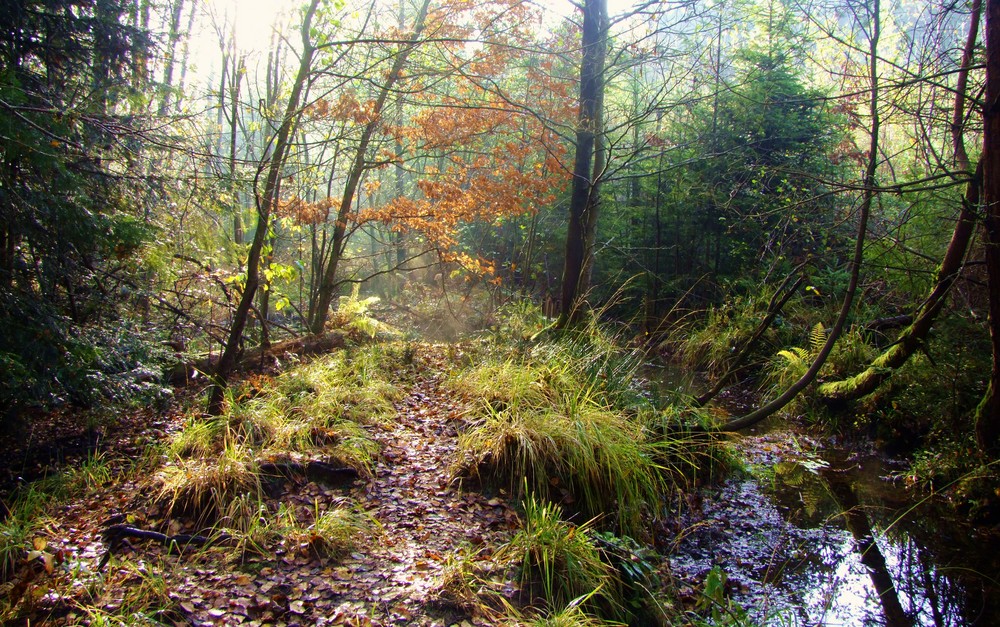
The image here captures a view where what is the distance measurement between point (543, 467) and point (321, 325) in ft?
21.4

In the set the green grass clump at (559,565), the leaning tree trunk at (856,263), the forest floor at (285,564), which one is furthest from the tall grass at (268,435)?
the leaning tree trunk at (856,263)

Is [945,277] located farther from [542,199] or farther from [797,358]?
[542,199]

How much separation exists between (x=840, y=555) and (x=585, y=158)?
17.5 ft

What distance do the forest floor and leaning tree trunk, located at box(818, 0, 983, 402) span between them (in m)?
3.89

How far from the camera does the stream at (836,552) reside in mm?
3316

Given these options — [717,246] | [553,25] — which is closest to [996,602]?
[717,246]

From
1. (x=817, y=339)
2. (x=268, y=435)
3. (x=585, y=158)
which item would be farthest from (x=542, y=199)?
(x=268, y=435)

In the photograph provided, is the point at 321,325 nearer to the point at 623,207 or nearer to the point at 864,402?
the point at 623,207

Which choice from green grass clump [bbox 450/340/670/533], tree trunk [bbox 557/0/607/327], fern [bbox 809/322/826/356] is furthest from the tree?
fern [bbox 809/322/826/356]

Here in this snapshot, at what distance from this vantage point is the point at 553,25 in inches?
427

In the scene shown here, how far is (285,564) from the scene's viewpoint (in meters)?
3.01

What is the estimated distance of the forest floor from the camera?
8.54ft

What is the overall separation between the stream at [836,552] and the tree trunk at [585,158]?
3.14 meters

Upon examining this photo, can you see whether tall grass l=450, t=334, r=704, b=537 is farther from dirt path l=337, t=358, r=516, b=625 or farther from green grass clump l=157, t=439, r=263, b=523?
green grass clump l=157, t=439, r=263, b=523
